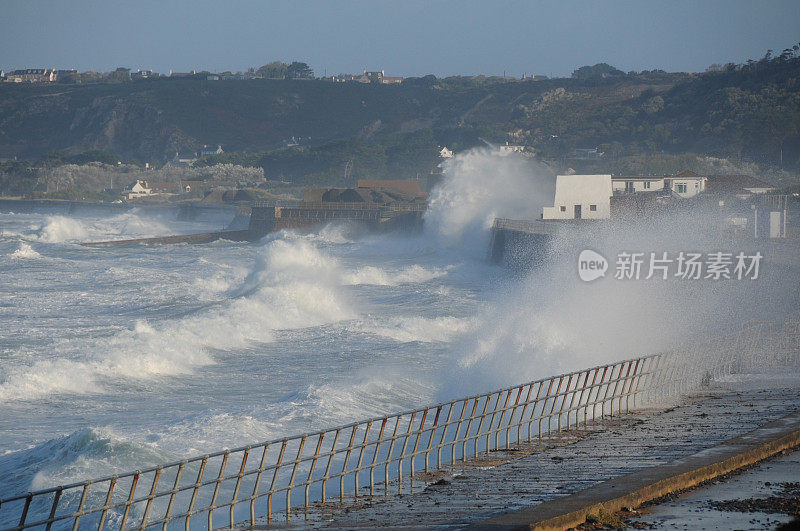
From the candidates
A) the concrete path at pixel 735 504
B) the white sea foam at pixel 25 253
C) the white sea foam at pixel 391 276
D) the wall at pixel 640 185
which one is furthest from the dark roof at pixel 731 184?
the concrete path at pixel 735 504

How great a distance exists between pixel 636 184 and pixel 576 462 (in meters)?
51.6

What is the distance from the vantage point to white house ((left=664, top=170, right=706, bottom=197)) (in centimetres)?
5851

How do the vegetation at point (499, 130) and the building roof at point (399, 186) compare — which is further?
the vegetation at point (499, 130)

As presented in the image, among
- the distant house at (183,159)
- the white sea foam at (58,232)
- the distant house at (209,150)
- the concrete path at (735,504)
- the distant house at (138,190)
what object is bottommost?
the concrete path at (735,504)

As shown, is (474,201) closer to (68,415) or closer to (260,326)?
(260,326)

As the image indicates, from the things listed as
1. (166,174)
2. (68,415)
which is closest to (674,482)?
(68,415)

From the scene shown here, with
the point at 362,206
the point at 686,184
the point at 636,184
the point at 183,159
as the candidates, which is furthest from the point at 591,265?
the point at 183,159

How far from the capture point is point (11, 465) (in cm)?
1293

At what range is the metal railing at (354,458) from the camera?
8734 millimetres

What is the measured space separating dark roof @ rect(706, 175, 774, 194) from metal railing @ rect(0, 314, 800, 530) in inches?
1531

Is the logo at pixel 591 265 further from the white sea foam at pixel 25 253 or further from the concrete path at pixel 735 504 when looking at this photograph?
the white sea foam at pixel 25 253

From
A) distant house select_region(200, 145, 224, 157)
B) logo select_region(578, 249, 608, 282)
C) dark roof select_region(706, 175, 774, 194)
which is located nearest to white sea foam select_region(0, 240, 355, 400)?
logo select_region(578, 249, 608, 282)

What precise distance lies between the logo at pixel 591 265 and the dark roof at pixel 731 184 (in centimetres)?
2471

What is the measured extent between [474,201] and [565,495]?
56.4 m
